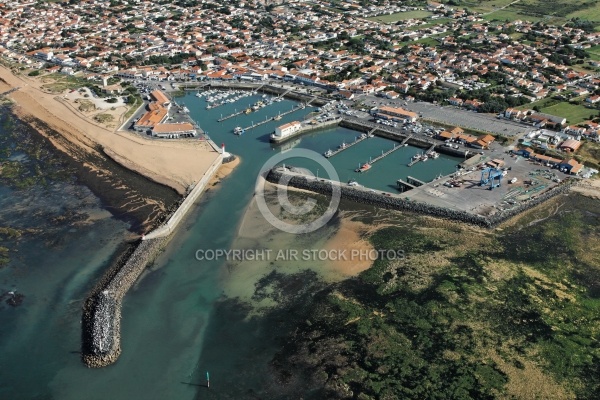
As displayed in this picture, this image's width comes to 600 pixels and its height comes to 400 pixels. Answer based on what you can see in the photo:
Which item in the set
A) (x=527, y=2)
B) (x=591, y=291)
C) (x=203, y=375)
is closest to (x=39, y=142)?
(x=203, y=375)

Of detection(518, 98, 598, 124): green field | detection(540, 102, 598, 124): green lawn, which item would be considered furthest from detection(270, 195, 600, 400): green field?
detection(518, 98, 598, 124): green field

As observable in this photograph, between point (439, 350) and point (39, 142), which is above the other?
point (39, 142)

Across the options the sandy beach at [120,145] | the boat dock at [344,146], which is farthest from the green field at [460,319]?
the sandy beach at [120,145]

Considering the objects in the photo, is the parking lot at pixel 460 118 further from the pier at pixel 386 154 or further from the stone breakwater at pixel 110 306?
the stone breakwater at pixel 110 306

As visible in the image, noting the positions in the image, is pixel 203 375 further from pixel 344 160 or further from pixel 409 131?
pixel 409 131

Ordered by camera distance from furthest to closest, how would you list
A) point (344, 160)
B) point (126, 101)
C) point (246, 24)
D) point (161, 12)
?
point (161, 12) → point (246, 24) → point (126, 101) → point (344, 160)

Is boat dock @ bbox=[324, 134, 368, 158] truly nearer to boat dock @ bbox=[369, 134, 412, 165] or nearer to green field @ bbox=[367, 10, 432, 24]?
boat dock @ bbox=[369, 134, 412, 165]
